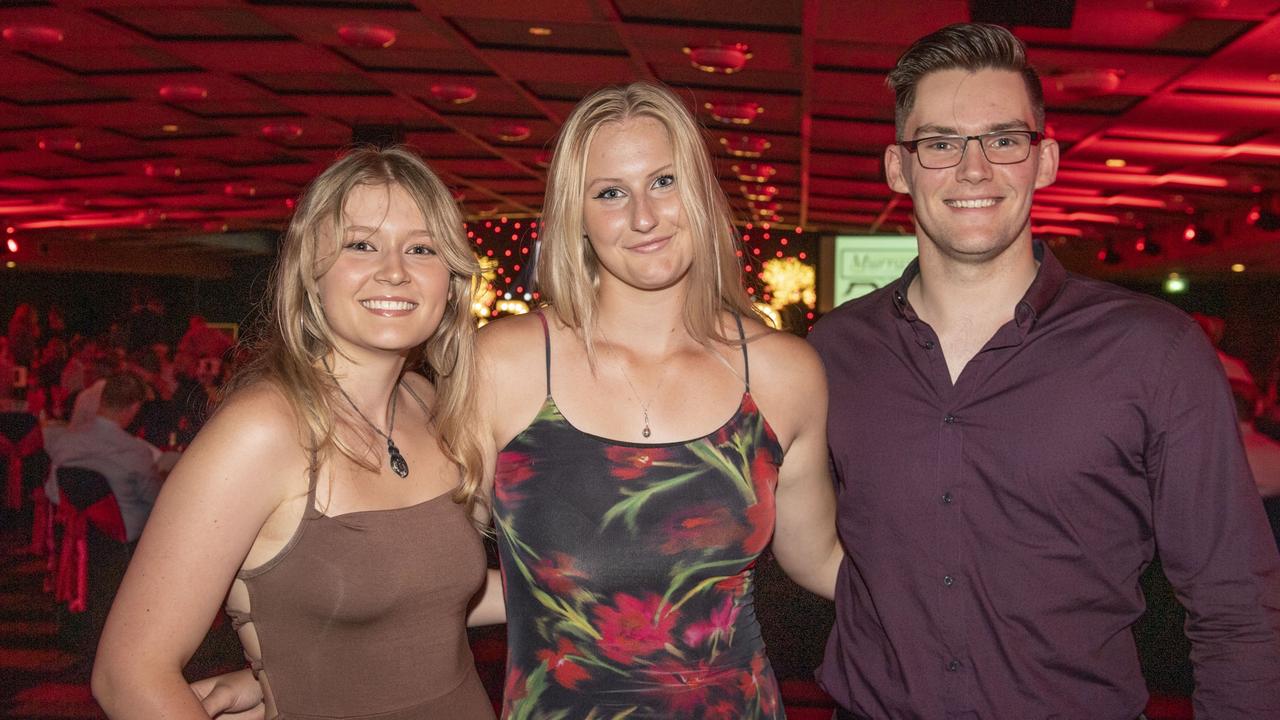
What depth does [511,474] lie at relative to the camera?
1845 mm

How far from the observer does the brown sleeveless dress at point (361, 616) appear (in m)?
1.65

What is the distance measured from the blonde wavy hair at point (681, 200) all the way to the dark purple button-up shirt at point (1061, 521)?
426 millimetres

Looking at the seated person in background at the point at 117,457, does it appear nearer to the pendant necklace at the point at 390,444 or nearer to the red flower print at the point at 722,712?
the pendant necklace at the point at 390,444

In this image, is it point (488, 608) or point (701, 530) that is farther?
point (488, 608)

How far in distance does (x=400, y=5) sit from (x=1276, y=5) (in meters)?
4.02

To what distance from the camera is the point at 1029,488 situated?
172 cm

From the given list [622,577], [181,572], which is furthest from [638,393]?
[181,572]

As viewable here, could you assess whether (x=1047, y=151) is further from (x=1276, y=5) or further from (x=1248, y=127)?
(x=1248, y=127)

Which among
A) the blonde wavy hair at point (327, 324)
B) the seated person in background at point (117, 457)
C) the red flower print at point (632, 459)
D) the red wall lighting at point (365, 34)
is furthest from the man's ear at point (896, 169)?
the seated person in background at point (117, 457)

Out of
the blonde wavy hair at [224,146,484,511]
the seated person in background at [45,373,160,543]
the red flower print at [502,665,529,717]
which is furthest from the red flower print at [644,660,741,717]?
the seated person in background at [45,373,160,543]

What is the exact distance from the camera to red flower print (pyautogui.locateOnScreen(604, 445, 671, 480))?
183 cm

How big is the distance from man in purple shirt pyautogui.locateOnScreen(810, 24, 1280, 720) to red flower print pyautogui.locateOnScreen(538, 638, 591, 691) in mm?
481

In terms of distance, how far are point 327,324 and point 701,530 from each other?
0.74 m

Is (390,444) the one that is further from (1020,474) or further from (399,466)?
(1020,474)
